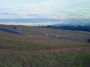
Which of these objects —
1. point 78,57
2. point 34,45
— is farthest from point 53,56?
point 34,45

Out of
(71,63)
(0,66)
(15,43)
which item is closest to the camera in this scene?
(0,66)

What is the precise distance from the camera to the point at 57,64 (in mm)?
23578

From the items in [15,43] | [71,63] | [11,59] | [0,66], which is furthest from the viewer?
[15,43]

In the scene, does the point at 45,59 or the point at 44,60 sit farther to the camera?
the point at 45,59

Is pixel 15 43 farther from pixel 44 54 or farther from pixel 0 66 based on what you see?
pixel 0 66

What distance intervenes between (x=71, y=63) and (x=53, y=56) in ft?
5.51

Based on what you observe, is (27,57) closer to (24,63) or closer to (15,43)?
(24,63)

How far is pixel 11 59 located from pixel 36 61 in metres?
2.01

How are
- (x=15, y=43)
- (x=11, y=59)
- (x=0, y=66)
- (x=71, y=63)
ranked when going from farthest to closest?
(x=15, y=43)
(x=71, y=63)
(x=11, y=59)
(x=0, y=66)

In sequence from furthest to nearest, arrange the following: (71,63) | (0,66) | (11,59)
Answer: (71,63), (11,59), (0,66)

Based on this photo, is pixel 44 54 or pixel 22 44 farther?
pixel 22 44

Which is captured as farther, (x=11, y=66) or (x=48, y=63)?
(x=48, y=63)

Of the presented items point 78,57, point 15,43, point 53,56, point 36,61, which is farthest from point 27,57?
point 15,43

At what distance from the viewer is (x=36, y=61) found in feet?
76.0
